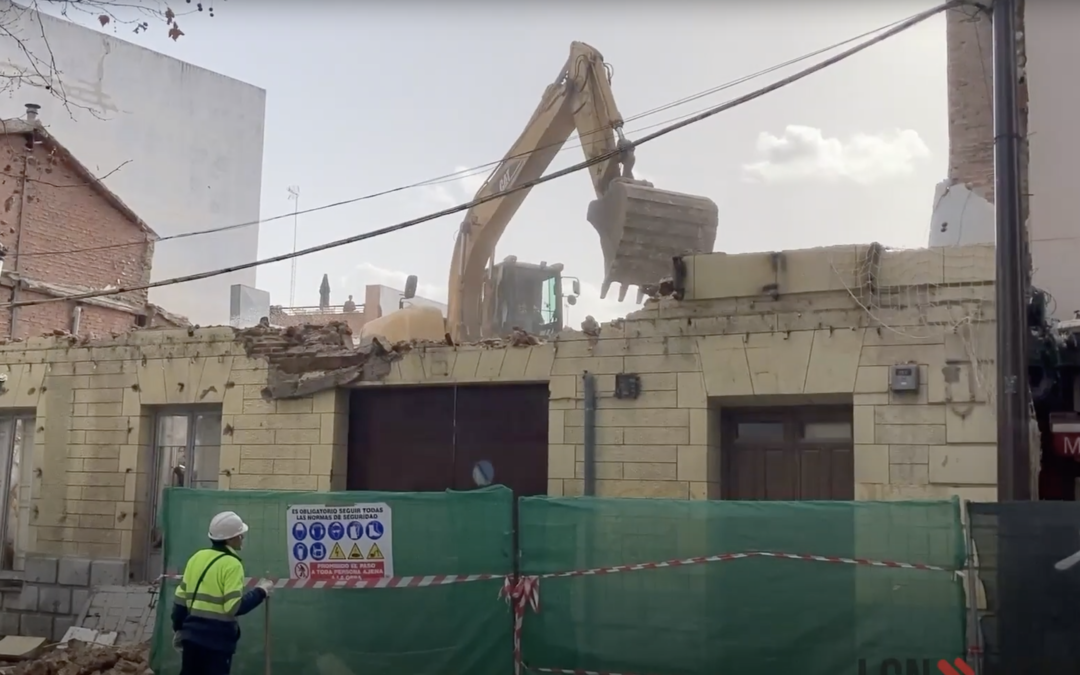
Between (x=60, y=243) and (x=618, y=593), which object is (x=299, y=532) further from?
(x=60, y=243)

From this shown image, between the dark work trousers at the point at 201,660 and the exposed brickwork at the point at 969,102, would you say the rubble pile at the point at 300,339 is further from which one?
the exposed brickwork at the point at 969,102

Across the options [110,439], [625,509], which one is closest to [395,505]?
[625,509]

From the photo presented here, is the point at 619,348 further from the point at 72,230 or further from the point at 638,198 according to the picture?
the point at 72,230

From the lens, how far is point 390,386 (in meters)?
11.5

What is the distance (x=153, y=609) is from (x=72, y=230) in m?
9.30

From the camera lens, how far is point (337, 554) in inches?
337

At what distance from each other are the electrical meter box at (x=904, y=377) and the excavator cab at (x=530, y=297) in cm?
737

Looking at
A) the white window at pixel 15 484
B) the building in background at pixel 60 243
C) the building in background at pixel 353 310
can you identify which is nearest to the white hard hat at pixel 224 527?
the white window at pixel 15 484

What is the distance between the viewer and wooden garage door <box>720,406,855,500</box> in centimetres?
974

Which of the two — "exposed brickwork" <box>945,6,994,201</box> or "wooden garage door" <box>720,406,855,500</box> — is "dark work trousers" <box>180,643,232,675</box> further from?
"exposed brickwork" <box>945,6,994,201</box>

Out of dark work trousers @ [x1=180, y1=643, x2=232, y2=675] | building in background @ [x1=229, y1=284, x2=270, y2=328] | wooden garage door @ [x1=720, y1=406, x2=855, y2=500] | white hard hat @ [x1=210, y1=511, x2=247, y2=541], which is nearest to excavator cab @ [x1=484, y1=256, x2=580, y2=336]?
wooden garage door @ [x1=720, y1=406, x2=855, y2=500]

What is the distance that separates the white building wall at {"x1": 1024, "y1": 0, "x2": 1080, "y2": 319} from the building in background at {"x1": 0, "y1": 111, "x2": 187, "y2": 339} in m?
13.2

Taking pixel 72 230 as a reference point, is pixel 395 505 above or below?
below

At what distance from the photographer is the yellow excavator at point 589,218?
1214 cm
